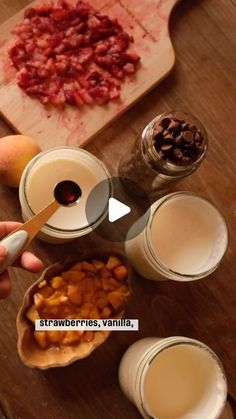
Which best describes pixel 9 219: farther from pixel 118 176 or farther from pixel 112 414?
pixel 112 414

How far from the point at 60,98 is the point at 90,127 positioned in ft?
0.27

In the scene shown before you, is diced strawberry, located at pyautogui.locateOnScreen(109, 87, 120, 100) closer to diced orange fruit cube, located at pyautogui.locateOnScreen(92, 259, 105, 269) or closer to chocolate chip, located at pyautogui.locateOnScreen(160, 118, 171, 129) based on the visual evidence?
chocolate chip, located at pyautogui.locateOnScreen(160, 118, 171, 129)

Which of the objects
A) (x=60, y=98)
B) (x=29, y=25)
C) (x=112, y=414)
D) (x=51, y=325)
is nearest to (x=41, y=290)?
(x=51, y=325)

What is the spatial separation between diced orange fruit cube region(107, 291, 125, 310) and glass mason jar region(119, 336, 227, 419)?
0.29ft

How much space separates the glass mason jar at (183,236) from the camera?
0.96 m

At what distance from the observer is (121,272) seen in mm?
958

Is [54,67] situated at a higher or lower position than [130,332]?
higher

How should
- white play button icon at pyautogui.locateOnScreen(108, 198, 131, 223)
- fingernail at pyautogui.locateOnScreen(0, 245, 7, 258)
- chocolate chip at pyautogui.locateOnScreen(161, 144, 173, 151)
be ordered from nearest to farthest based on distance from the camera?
fingernail at pyautogui.locateOnScreen(0, 245, 7, 258), chocolate chip at pyautogui.locateOnScreen(161, 144, 173, 151), white play button icon at pyautogui.locateOnScreen(108, 198, 131, 223)

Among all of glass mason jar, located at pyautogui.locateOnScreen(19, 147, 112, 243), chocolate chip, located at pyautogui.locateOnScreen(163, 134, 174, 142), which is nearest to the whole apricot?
glass mason jar, located at pyautogui.locateOnScreen(19, 147, 112, 243)

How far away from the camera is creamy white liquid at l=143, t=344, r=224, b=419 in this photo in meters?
0.93

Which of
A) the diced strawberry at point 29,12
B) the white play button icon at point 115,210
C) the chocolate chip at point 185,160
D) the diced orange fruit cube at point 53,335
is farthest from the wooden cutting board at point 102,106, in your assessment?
the diced orange fruit cube at point 53,335

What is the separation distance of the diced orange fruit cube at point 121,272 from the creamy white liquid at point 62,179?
3.9 inches

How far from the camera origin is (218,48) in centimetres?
116

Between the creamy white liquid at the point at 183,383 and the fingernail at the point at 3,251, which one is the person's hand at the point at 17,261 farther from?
the creamy white liquid at the point at 183,383
